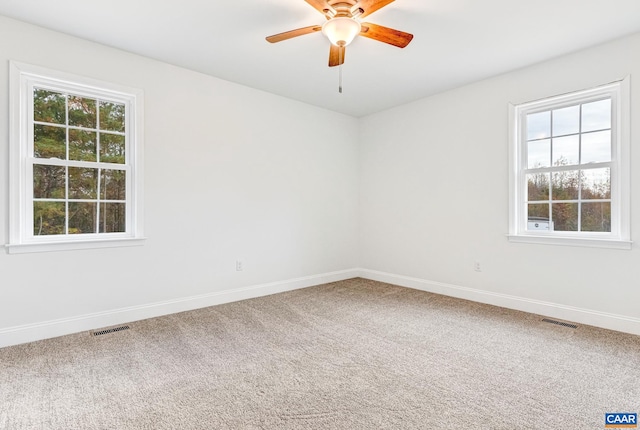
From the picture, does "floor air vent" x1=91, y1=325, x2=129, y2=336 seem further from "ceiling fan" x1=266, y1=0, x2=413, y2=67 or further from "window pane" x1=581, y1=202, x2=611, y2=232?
"window pane" x1=581, y1=202, x2=611, y2=232

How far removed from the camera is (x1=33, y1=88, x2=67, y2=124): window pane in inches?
115

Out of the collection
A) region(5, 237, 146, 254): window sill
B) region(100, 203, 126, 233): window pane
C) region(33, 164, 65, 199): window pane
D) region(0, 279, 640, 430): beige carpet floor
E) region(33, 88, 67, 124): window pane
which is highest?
region(33, 88, 67, 124): window pane

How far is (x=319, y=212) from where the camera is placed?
5.00 m

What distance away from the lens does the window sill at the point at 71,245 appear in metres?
2.77

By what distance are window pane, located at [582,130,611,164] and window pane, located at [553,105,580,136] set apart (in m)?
0.14

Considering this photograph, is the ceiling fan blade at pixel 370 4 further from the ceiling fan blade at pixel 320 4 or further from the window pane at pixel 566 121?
the window pane at pixel 566 121

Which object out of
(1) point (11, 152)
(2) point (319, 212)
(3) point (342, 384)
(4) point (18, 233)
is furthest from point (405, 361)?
(1) point (11, 152)

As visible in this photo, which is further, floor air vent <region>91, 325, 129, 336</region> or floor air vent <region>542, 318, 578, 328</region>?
floor air vent <region>542, 318, 578, 328</region>

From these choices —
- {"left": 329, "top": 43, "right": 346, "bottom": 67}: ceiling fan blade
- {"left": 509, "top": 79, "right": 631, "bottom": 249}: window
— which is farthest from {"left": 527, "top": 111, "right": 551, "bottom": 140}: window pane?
{"left": 329, "top": 43, "right": 346, "bottom": 67}: ceiling fan blade

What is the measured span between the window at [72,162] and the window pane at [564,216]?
14.0 ft

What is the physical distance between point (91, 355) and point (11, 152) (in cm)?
176

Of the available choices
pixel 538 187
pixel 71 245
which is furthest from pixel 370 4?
pixel 71 245

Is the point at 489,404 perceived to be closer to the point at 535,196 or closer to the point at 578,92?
the point at 535,196

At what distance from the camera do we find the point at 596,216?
3246 millimetres
